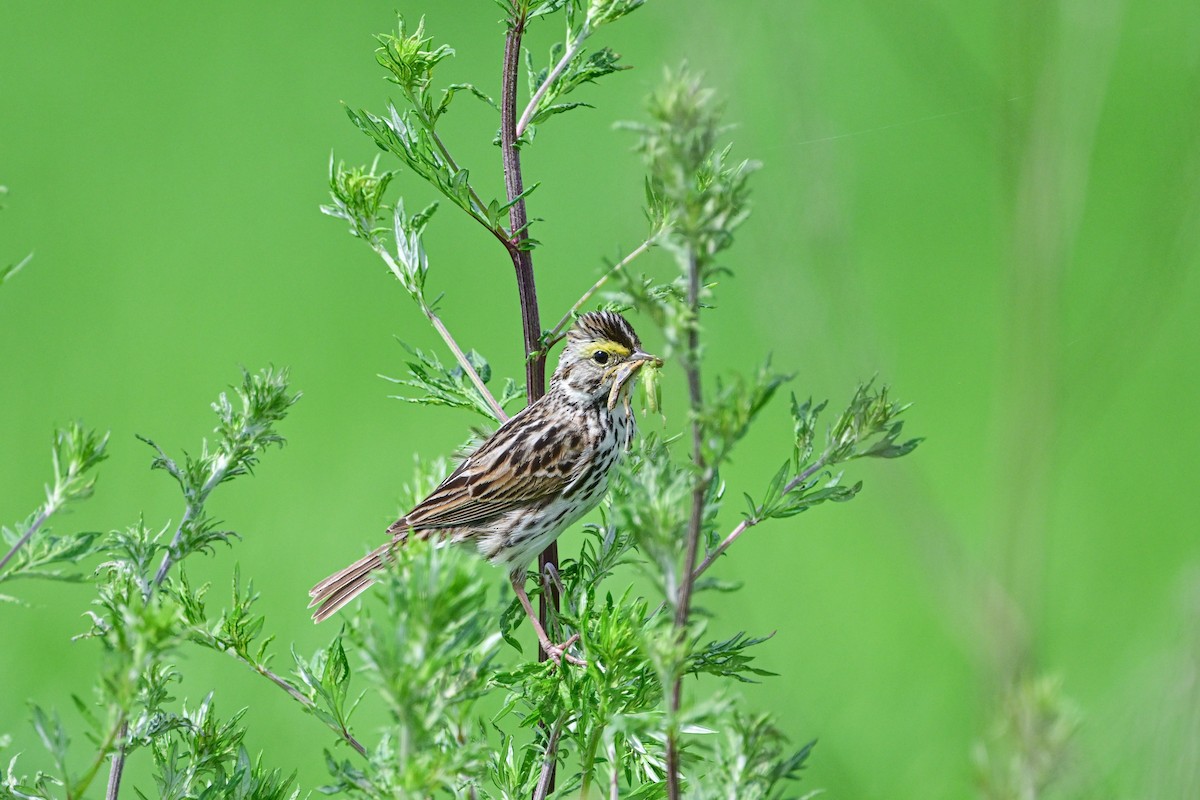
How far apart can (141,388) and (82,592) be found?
2185mm

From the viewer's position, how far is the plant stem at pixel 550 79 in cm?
258

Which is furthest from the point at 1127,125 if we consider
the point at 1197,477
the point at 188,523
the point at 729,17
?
the point at 188,523

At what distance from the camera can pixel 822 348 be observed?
2.18m

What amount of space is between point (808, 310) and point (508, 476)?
1949mm

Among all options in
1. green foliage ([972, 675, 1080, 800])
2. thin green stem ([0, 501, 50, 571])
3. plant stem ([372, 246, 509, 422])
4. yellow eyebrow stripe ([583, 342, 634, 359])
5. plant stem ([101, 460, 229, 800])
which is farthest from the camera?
yellow eyebrow stripe ([583, 342, 634, 359])

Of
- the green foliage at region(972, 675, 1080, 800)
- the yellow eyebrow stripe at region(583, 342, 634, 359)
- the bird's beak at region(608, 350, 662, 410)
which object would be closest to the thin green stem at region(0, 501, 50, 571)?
the green foliage at region(972, 675, 1080, 800)

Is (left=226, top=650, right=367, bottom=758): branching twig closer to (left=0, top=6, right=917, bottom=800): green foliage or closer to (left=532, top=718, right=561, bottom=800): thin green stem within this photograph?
(left=0, top=6, right=917, bottom=800): green foliage

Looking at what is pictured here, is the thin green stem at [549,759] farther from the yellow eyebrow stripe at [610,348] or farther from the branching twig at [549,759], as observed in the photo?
the yellow eyebrow stripe at [610,348]

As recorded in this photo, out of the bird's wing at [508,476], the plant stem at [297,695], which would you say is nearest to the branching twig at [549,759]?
the plant stem at [297,695]

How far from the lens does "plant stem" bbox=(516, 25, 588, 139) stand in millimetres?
2578

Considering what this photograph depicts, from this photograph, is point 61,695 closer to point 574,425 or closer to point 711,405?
point 574,425

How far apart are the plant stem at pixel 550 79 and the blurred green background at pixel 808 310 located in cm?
18

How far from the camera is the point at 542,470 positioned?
3902 millimetres

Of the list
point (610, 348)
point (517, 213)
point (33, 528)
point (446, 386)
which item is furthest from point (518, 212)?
point (610, 348)
